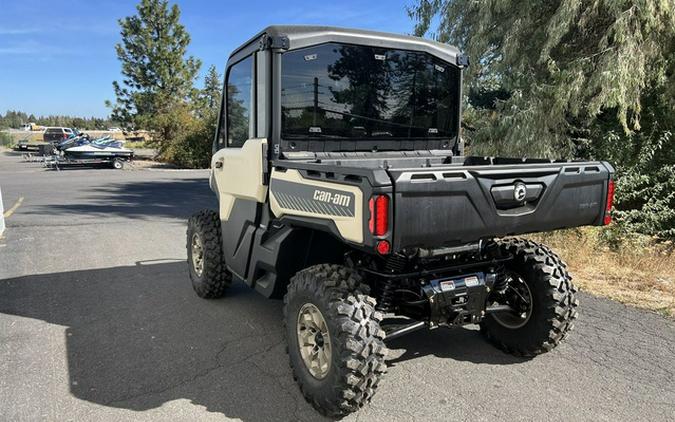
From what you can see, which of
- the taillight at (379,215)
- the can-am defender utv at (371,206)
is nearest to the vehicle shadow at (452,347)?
the can-am defender utv at (371,206)

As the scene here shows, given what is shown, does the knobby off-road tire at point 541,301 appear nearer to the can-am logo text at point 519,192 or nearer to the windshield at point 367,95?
the can-am logo text at point 519,192

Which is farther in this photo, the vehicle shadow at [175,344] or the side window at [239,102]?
the side window at [239,102]

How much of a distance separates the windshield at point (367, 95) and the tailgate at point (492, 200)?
4.10ft

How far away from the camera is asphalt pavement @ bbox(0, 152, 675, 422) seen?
128 inches

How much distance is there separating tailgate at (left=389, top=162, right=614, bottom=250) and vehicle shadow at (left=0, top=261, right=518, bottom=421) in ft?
4.32

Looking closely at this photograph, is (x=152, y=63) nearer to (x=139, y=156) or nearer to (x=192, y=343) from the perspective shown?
(x=139, y=156)

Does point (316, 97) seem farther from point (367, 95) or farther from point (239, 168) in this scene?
point (239, 168)

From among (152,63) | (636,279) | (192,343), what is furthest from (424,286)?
(152,63)

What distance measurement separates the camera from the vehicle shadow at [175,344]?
343 cm

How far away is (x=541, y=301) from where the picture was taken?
3.80m

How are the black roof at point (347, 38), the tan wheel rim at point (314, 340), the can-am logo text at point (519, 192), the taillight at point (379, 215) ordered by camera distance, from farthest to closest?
1. the black roof at point (347, 38)
2. the tan wheel rim at point (314, 340)
3. the can-am logo text at point (519, 192)
4. the taillight at point (379, 215)

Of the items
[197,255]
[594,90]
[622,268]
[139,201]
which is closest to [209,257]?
[197,255]

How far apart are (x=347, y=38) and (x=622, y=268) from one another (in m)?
5.00

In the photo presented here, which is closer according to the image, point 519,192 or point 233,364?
point 519,192
